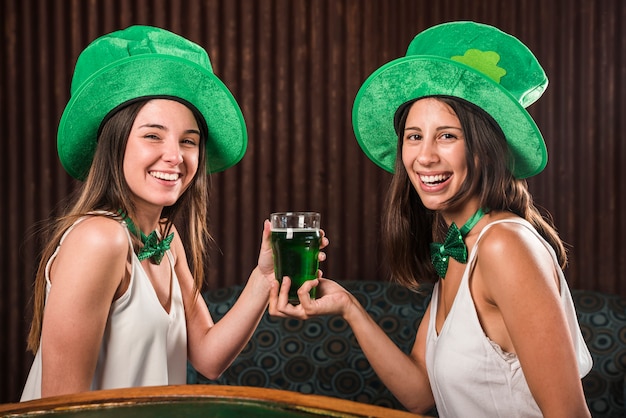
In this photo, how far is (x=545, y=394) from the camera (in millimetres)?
1640

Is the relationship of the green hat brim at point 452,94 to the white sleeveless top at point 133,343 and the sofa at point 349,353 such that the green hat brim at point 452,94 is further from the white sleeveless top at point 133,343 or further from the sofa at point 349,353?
the sofa at point 349,353

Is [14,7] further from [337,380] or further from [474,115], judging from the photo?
[474,115]

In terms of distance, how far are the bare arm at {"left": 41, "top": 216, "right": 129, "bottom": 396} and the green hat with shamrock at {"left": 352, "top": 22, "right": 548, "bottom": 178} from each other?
942 mm

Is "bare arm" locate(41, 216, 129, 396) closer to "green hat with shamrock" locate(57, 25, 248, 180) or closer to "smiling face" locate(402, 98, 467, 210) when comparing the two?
"green hat with shamrock" locate(57, 25, 248, 180)

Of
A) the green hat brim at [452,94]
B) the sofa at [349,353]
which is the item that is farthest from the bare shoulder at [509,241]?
the sofa at [349,353]

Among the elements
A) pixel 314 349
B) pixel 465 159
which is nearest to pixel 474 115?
pixel 465 159

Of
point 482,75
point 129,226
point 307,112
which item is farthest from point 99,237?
point 307,112

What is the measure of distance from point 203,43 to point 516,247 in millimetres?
2515

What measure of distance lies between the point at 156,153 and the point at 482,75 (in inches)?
36.6

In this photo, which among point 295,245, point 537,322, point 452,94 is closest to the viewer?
point 537,322

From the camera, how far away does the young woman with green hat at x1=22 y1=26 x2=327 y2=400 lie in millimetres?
1705

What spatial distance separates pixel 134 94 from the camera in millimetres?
1930

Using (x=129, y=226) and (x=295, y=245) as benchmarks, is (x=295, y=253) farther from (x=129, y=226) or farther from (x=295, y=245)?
(x=129, y=226)

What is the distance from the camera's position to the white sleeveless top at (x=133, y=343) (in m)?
1.82
